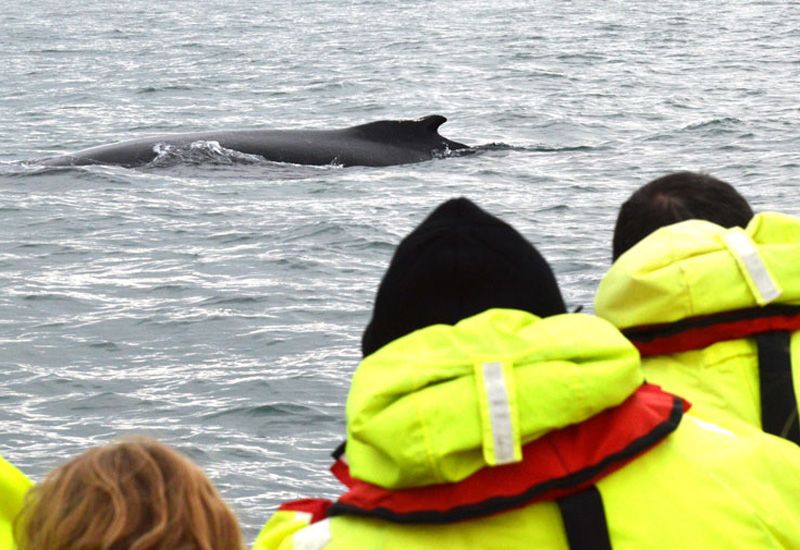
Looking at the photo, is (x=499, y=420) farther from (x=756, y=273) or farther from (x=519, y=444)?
(x=756, y=273)

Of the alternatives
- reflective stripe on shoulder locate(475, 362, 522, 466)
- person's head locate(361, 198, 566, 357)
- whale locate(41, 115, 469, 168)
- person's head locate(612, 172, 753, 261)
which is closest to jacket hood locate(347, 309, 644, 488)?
reflective stripe on shoulder locate(475, 362, 522, 466)

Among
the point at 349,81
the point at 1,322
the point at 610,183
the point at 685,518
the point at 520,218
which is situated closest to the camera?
the point at 685,518

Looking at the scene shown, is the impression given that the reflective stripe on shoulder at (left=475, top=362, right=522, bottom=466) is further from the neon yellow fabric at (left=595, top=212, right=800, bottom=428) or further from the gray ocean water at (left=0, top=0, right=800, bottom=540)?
the gray ocean water at (left=0, top=0, right=800, bottom=540)

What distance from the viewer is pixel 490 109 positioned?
23.0 meters

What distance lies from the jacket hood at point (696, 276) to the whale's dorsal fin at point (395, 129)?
13.2 meters

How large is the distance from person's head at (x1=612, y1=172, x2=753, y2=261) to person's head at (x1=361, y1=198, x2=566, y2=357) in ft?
3.83

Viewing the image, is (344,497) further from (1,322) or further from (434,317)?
(1,322)

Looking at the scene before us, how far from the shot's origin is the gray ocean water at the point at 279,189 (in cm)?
919

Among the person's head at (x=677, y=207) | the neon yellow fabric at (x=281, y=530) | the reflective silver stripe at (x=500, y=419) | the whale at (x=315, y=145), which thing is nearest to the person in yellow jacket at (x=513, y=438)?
the reflective silver stripe at (x=500, y=419)

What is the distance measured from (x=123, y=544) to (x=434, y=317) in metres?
0.83

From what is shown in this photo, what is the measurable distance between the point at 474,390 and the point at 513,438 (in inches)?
4.3

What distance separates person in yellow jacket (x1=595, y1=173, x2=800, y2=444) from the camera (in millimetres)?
3680

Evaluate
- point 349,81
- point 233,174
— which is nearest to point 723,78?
point 349,81

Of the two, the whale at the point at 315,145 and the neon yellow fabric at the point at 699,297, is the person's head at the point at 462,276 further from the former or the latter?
the whale at the point at 315,145
